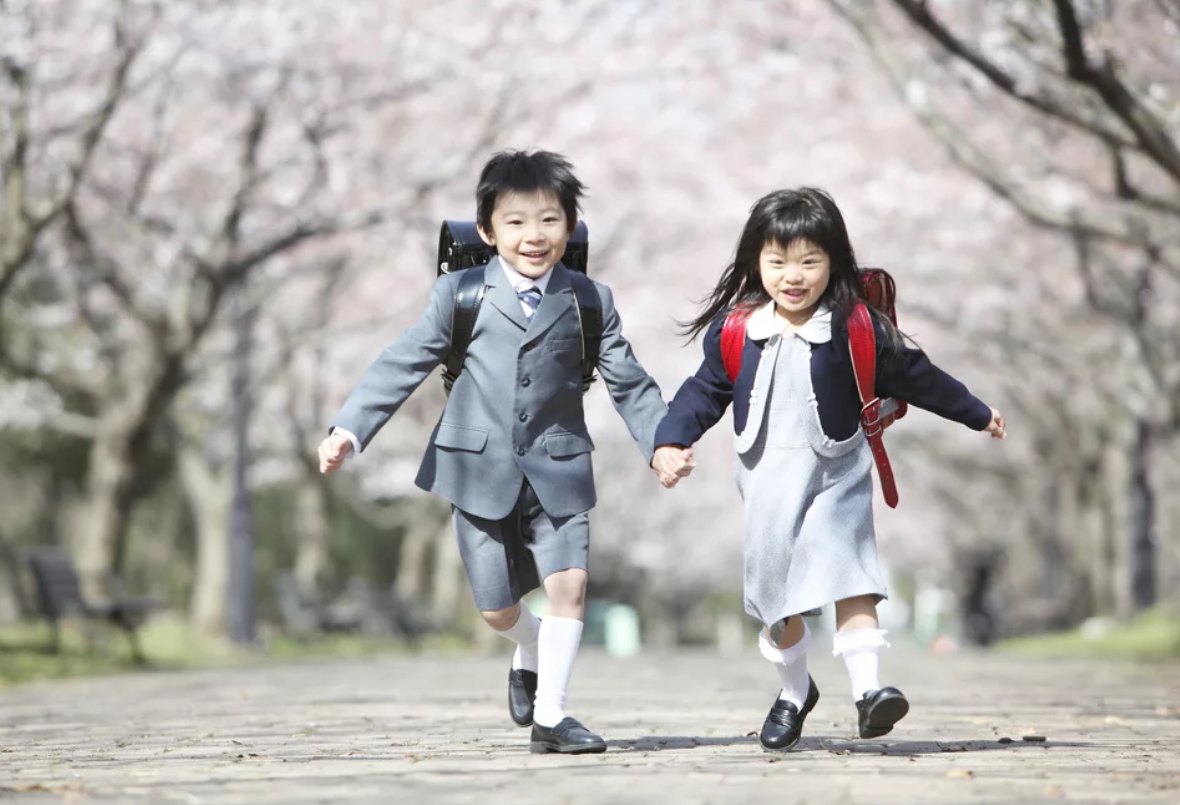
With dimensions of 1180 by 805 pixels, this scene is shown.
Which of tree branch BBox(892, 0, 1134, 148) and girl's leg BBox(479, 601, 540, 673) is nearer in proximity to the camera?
girl's leg BBox(479, 601, 540, 673)

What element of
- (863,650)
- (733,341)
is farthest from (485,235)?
(863,650)

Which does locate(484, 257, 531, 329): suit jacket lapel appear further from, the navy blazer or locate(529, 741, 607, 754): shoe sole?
locate(529, 741, 607, 754): shoe sole

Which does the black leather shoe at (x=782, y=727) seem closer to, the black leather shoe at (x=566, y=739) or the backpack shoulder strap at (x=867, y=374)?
the black leather shoe at (x=566, y=739)

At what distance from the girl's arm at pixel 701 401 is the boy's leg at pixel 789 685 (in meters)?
0.65

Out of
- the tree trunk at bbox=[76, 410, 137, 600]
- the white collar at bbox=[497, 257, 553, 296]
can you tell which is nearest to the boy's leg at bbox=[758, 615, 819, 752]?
the white collar at bbox=[497, 257, 553, 296]

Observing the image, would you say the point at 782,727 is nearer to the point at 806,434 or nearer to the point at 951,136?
the point at 806,434

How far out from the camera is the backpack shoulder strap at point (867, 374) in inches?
224

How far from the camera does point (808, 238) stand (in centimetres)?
570

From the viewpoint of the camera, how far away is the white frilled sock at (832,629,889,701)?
5.68m

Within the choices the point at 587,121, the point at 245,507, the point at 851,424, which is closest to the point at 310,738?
the point at 851,424

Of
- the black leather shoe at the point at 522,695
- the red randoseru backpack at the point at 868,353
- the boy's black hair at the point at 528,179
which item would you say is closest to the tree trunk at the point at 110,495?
the black leather shoe at the point at 522,695

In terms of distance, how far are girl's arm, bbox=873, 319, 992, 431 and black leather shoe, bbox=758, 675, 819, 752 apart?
905mm

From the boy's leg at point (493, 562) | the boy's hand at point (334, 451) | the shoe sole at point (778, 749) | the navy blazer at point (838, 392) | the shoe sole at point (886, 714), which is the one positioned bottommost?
the shoe sole at point (778, 749)

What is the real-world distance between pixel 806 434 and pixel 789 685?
0.80 meters
